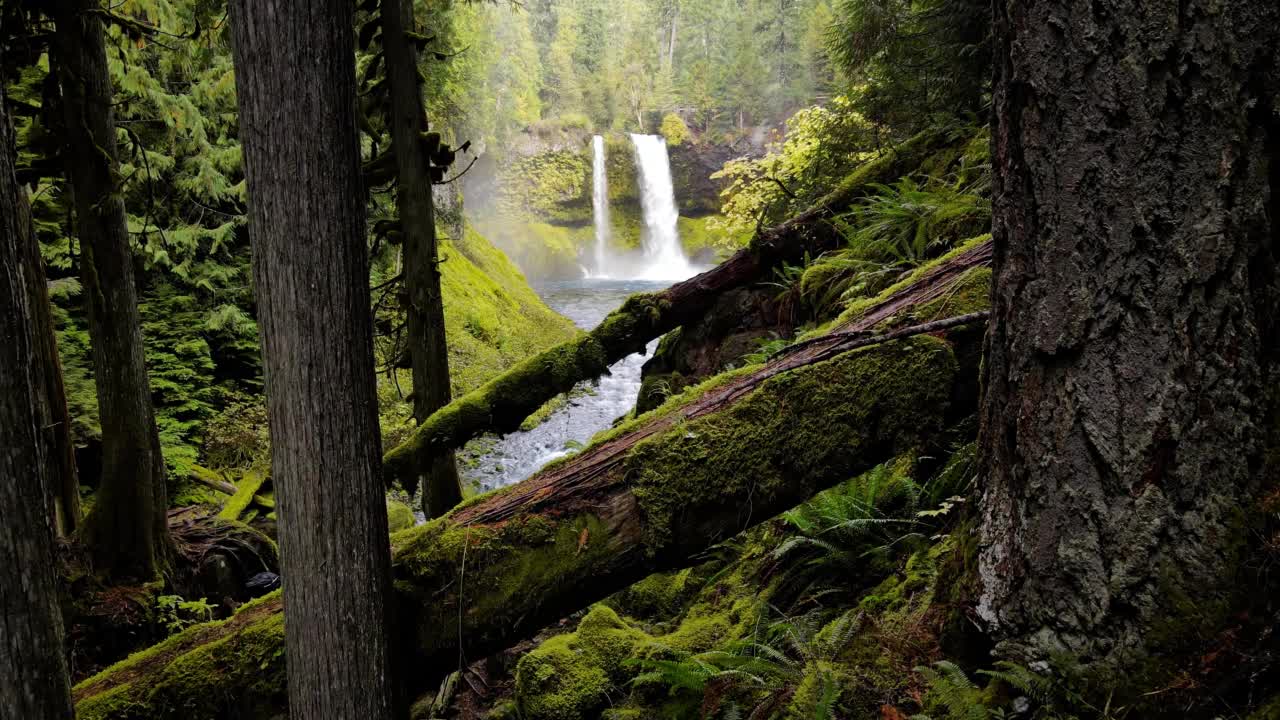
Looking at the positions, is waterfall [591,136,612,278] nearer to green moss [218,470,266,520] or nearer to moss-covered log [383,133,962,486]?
green moss [218,470,266,520]

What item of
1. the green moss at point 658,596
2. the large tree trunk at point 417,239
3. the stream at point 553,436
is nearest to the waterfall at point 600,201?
the stream at point 553,436

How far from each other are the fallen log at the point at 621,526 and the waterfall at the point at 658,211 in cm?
3630

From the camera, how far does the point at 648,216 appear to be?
40562mm

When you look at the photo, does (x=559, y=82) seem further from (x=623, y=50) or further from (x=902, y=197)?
(x=902, y=197)

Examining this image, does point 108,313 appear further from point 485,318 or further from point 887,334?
point 485,318

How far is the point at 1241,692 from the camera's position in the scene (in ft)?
4.63

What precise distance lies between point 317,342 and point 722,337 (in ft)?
15.8

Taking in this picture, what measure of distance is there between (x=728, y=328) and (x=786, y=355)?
143 inches

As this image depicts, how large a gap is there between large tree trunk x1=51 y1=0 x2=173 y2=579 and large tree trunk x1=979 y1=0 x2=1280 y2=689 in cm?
642

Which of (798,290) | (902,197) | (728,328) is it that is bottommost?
(728,328)

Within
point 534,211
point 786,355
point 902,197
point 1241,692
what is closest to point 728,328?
point 902,197

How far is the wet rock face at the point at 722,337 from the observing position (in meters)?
6.27

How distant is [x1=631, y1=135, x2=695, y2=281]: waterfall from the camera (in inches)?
1560

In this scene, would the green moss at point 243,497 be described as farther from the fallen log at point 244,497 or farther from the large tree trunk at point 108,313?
the large tree trunk at point 108,313
